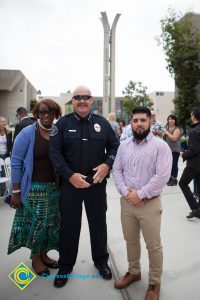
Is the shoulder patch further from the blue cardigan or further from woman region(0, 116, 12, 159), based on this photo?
woman region(0, 116, 12, 159)

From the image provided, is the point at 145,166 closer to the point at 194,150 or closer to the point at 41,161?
the point at 41,161

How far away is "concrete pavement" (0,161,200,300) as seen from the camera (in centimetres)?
234

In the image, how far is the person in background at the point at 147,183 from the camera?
2.16 meters

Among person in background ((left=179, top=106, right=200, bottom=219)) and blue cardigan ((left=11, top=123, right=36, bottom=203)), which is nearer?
blue cardigan ((left=11, top=123, right=36, bottom=203))

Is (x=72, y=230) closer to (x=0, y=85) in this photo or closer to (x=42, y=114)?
(x=42, y=114)

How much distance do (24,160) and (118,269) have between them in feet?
5.06

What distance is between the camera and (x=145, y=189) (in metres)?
2.15

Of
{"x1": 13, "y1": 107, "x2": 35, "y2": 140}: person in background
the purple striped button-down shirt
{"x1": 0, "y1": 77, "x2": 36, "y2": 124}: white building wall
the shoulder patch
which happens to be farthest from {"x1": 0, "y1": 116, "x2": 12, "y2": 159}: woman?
{"x1": 0, "y1": 77, "x2": 36, "y2": 124}: white building wall

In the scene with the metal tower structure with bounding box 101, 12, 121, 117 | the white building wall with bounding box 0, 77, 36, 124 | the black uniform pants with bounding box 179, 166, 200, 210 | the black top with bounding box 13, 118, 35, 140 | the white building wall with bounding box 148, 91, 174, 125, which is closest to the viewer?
the black uniform pants with bounding box 179, 166, 200, 210

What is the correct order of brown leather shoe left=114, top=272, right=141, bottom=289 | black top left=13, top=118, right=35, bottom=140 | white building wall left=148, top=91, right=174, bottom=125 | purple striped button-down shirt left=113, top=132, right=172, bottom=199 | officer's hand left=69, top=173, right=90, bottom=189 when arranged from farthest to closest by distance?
1. white building wall left=148, top=91, right=174, bottom=125
2. black top left=13, top=118, right=35, bottom=140
3. brown leather shoe left=114, top=272, right=141, bottom=289
4. officer's hand left=69, top=173, right=90, bottom=189
5. purple striped button-down shirt left=113, top=132, right=172, bottom=199

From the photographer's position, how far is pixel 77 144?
2.38 m

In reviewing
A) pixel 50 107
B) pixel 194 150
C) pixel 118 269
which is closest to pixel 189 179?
pixel 194 150

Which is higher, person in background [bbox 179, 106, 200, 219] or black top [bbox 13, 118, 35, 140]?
black top [bbox 13, 118, 35, 140]

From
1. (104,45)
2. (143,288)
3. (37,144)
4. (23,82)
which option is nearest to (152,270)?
(143,288)
